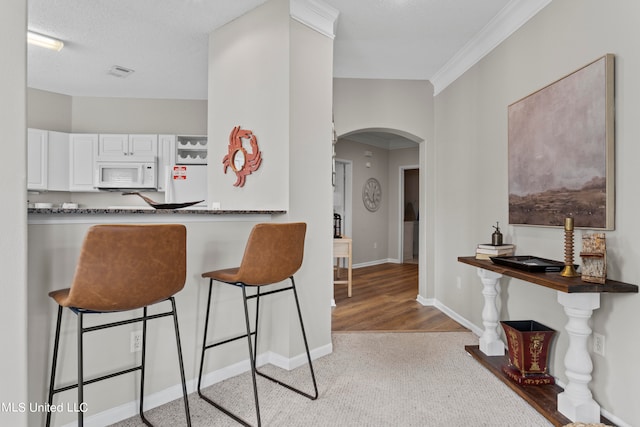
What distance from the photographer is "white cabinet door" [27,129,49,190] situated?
436 centimetres

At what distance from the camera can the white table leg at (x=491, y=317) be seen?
271cm

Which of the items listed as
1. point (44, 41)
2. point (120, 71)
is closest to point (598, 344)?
point (44, 41)

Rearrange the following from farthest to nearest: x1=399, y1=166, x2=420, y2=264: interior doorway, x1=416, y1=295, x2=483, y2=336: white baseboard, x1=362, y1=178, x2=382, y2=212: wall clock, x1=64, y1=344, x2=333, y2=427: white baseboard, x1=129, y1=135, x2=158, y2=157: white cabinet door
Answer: x1=399, y1=166, x2=420, y2=264: interior doorway < x1=362, y1=178, x2=382, y2=212: wall clock < x1=129, y1=135, x2=158, y2=157: white cabinet door < x1=416, y1=295, x2=483, y2=336: white baseboard < x1=64, y1=344, x2=333, y2=427: white baseboard

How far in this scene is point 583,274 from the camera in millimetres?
1861

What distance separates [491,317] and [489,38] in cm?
229

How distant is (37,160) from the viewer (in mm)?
4418

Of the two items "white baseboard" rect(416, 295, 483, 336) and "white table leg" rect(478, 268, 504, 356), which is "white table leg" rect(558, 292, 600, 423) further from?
"white baseboard" rect(416, 295, 483, 336)

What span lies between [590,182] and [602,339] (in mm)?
839

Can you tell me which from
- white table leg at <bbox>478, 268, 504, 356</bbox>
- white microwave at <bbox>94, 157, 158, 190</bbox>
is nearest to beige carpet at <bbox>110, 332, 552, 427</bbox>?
white table leg at <bbox>478, 268, 504, 356</bbox>

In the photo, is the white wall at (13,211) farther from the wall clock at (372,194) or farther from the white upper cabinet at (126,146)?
the wall clock at (372,194)

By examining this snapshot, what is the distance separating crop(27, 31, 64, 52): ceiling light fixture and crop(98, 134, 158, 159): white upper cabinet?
153 cm

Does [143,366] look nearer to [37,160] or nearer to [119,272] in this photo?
[119,272]

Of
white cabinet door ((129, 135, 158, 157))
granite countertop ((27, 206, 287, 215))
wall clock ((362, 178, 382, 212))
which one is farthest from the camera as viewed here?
wall clock ((362, 178, 382, 212))

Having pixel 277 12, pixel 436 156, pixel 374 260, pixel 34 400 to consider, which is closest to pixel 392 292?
pixel 436 156
